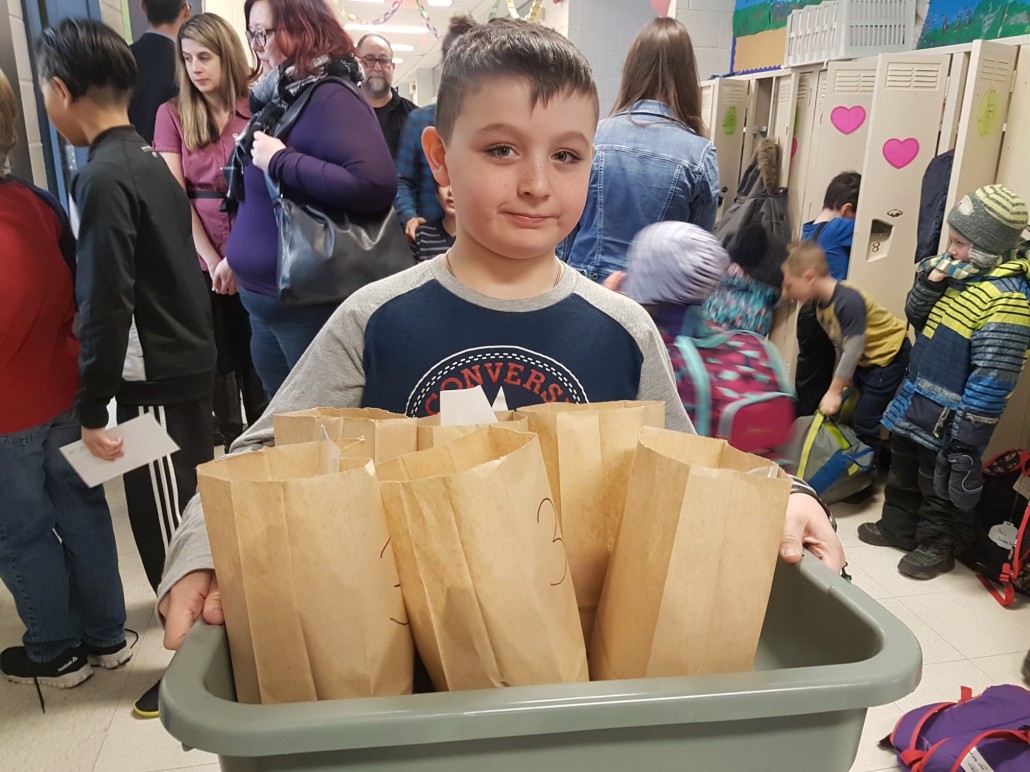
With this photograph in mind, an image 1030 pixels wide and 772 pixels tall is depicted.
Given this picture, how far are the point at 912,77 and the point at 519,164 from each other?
298 cm

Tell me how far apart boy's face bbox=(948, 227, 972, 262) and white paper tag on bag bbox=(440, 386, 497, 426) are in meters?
2.49

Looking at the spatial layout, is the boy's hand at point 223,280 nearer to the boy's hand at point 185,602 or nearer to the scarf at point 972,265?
the boy's hand at point 185,602

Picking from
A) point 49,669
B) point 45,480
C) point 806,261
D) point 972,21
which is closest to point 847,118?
point 972,21

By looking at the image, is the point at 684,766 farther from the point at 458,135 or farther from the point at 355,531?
the point at 458,135

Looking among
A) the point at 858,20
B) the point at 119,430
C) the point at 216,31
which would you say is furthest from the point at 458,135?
the point at 858,20

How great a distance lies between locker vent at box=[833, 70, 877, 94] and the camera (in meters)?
3.44

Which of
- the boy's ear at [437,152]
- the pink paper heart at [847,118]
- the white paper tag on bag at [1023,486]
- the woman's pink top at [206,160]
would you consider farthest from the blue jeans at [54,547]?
the pink paper heart at [847,118]

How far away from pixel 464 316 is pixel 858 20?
350 centimetres

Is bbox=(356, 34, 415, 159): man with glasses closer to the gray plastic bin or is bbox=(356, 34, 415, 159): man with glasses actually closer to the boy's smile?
the boy's smile

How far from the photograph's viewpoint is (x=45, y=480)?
6.09ft

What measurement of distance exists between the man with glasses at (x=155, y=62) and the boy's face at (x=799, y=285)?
7.92ft

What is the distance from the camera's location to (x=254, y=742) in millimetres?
405

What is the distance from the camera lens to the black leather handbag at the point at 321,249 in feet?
5.46

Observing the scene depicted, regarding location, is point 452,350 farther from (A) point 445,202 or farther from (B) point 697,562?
(A) point 445,202
